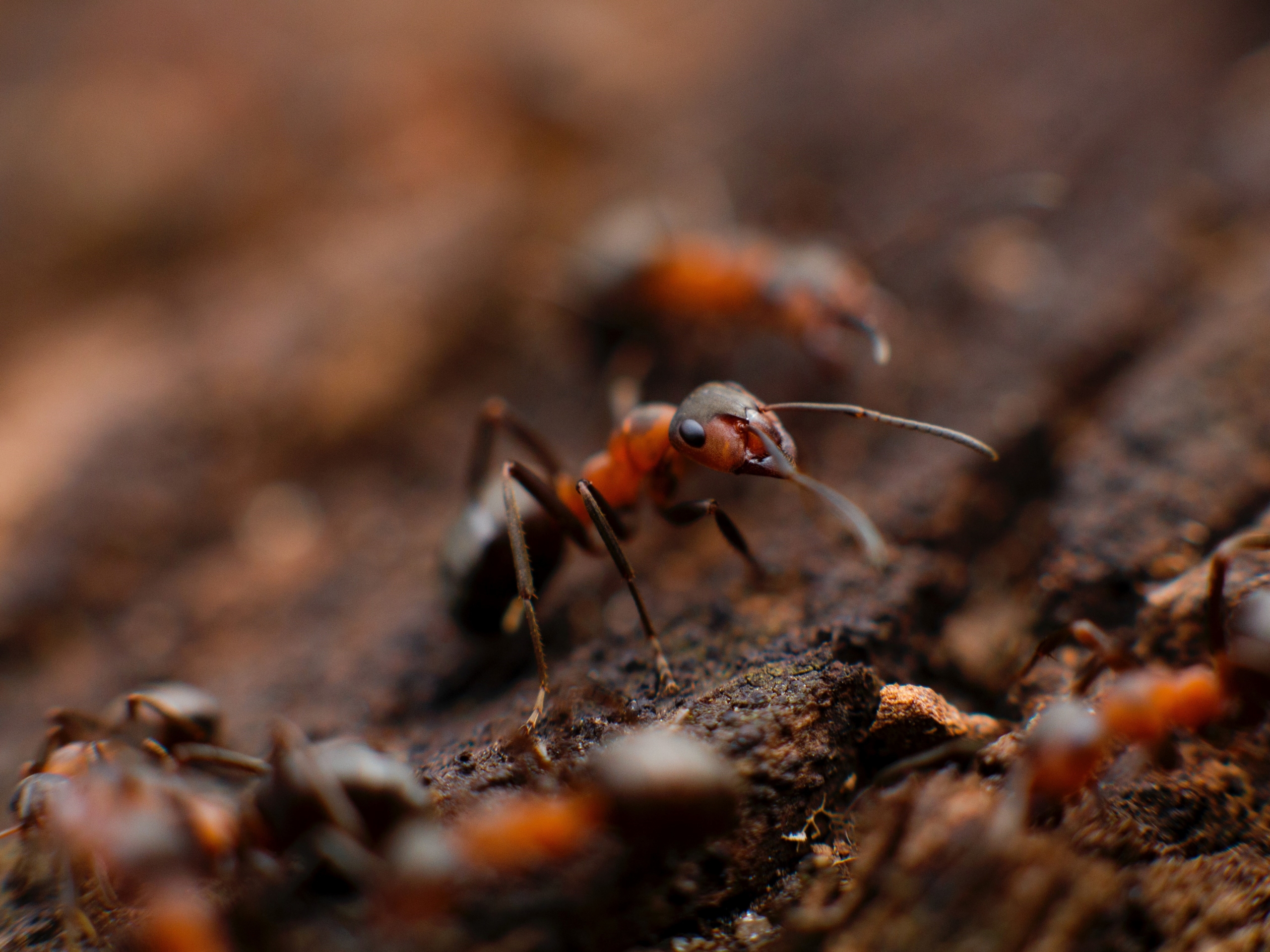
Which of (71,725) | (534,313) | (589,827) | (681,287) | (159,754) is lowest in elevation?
(589,827)

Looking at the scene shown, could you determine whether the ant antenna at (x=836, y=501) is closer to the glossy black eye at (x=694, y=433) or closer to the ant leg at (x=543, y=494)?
the glossy black eye at (x=694, y=433)

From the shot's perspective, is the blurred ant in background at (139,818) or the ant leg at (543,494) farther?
the ant leg at (543,494)

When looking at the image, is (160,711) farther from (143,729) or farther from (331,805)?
(331,805)

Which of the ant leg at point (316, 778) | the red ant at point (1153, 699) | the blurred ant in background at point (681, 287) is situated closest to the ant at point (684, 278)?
the blurred ant in background at point (681, 287)

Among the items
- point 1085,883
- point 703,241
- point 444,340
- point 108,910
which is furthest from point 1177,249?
point 108,910

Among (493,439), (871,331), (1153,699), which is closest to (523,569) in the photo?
(493,439)
